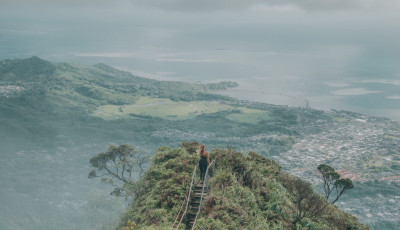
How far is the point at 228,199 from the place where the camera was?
10836 millimetres

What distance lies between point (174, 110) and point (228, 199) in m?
63.7

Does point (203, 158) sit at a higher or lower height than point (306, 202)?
higher

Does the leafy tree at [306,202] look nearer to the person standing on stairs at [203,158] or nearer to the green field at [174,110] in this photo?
the person standing on stairs at [203,158]

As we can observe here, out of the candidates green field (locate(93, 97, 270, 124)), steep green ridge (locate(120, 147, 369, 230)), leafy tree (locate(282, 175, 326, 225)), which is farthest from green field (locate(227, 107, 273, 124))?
leafy tree (locate(282, 175, 326, 225))

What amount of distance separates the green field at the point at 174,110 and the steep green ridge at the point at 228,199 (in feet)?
172

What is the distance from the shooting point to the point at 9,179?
43188mm

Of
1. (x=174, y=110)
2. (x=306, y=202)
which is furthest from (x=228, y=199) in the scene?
(x=174, y=110)

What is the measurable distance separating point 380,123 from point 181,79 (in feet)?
196

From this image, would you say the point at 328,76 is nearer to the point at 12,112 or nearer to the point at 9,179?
Answer: the point at 12,112

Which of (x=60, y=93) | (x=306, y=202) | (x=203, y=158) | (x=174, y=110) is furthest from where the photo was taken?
(x=60, y=93)

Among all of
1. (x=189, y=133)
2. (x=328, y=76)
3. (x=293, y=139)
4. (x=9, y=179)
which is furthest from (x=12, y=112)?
(x=328, y=76)

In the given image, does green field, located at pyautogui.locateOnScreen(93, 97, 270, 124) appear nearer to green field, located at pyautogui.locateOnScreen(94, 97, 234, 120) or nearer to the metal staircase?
green field, located at pyautogui.locateOnScreen(94, 97, 234, 120)

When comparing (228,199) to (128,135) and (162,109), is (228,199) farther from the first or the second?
(162,109)

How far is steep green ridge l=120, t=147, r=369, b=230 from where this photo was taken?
1027 cm
